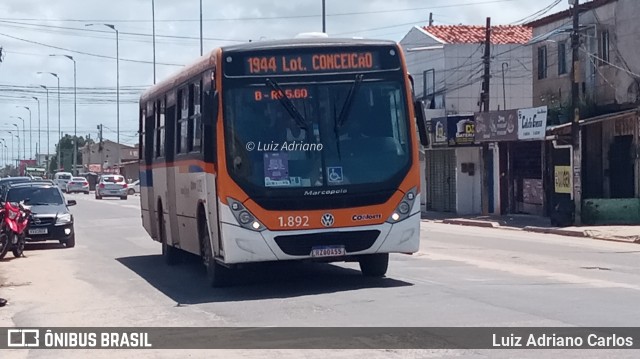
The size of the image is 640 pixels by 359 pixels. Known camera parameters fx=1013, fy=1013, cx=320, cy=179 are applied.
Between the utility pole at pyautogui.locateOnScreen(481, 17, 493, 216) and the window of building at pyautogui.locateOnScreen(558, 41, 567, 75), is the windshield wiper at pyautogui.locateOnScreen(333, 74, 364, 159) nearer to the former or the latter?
the utility pole at pyautogui.locateOnScreen(481, 17, 493, 216)

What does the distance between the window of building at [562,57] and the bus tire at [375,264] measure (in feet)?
78.8

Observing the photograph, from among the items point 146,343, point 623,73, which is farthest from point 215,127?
point 623,73

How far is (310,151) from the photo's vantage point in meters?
13.6

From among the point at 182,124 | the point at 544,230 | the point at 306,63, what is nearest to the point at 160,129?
the point at 182,124

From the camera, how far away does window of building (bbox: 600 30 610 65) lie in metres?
34.1

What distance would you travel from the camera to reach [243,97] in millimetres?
13688

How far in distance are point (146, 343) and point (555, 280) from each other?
6.85m

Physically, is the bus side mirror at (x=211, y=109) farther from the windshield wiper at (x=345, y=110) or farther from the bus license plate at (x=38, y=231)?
the bus license plate at (x=38, y=231)

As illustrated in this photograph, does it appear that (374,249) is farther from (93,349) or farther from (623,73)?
(623,73)

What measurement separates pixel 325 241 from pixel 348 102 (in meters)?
1.92

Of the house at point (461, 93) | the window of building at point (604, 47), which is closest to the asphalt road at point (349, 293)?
the window of building at point (604, 47)

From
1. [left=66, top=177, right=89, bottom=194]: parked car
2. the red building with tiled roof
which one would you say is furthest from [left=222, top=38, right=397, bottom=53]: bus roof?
[left=66, top=177, right=89, bottom=194]: parked car

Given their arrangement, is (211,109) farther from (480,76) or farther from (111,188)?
(111,188)

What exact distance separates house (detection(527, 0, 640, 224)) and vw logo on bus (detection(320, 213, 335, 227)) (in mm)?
19440
